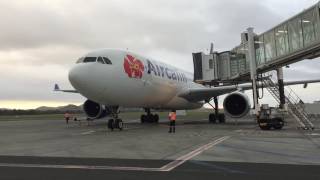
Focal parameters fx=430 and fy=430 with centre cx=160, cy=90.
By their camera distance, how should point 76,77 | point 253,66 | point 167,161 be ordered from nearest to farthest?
1. point 167,161
2. point 76,77
3. point 253,66

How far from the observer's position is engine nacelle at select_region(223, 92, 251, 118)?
26234 millimetres

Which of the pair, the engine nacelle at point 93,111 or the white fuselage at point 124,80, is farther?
the engine nacelle at point 93,111

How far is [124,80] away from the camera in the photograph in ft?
73.5

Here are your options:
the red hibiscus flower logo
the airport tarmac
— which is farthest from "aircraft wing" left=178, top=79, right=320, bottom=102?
the airport tarmac

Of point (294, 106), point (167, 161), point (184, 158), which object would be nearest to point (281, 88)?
point (294, 106)

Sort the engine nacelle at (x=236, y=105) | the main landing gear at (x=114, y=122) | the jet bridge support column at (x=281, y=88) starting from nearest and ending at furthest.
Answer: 1. the main landing gear at (x=114, y=122)
2. the jet bridge support column at (x=281, y=88)
3. the engine nacelle at (x=236, y=105)

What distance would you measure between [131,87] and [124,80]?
80cm

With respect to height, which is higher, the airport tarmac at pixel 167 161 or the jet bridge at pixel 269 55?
the jet bridge at pixel 269 55

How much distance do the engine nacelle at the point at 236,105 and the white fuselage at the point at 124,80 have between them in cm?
415

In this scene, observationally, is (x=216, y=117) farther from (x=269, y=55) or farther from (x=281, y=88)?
(x=269, y=55)

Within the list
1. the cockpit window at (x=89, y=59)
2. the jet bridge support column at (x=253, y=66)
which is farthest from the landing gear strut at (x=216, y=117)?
the cockpit window at (x=89, y=59)

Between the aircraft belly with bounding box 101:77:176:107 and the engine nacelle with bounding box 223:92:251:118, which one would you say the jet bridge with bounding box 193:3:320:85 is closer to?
the engine nacelle with bounding box 223:92:251:118

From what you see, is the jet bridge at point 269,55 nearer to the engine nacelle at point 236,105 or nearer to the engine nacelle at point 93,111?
the engine nacelle at point 236,105

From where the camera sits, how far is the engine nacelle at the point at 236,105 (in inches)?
1033
